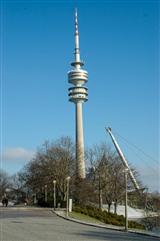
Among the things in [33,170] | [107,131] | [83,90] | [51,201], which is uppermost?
[83,90]

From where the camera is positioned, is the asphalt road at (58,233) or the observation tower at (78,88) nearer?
the asphalt road at (58,233)

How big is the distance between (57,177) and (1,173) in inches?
2531

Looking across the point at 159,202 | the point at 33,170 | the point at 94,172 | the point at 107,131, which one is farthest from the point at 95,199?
the point at 107,131

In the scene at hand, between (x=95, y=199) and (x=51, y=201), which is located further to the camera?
(x=95, y=199)

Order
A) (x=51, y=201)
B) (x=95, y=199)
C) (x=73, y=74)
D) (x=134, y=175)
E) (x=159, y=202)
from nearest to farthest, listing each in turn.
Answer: (x=159, y=202), (x=51, y=201), (x=95, y=199), (x=134, y=175), (x=73, y=74)

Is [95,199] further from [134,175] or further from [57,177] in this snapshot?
[134,175]

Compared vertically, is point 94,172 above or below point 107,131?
below

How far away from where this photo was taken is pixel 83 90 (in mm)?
128375

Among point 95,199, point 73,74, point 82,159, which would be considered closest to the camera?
point 95,199

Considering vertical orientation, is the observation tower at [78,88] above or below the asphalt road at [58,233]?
above

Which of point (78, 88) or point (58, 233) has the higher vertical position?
point (78, 88)

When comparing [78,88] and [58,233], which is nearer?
[58,233]

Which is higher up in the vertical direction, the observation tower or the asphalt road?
the observation tower

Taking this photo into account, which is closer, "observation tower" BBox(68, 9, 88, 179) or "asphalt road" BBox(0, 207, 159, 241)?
"asphalt road" BBox(0, 207, 159, 241)
